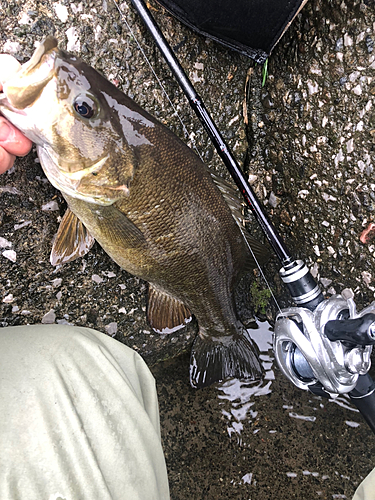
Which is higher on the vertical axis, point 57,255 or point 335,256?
point 335,256

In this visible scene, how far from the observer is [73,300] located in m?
2.20

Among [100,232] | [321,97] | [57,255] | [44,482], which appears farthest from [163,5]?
[44,482]

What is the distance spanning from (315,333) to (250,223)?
41.5 inches

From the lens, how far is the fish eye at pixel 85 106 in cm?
140

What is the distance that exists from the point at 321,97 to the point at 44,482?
2.23 m

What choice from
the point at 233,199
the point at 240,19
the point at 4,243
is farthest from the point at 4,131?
the point at 240,19

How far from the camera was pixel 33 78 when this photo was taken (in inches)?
52.6

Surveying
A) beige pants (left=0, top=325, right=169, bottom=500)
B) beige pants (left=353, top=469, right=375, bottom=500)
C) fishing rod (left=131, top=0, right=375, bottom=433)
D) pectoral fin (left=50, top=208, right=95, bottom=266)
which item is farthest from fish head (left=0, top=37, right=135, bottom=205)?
beige pants (left=353, top=469, right=375, bottom=500)

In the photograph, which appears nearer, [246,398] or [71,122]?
[71,122]

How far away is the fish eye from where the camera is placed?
1404 mm

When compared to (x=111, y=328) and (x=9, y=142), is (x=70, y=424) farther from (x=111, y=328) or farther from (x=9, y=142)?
(x=9, y=142)

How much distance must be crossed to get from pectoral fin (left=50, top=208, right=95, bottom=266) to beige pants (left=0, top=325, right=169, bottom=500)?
0.41 meters

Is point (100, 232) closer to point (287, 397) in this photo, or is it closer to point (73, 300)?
point (73, 300)

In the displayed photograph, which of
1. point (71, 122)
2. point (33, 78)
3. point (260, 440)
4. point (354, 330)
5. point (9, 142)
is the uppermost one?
point (33, 78)
